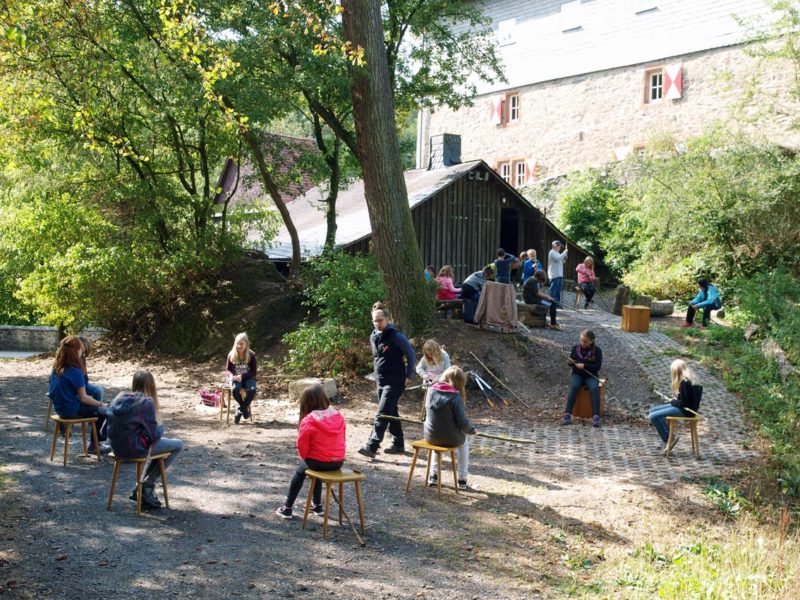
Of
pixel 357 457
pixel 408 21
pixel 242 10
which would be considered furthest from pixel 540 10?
pixel 357 457

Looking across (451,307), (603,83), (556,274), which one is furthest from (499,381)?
(603,83)

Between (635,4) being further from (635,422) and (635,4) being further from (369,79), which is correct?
(635,422)

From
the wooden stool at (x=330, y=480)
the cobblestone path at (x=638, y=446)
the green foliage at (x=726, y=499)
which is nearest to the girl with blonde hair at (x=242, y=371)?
the cobblestone path at (x=638, y=446)

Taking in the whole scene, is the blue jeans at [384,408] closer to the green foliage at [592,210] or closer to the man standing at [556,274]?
the man standing at [556,274]

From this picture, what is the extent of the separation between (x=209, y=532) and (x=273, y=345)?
1146cm

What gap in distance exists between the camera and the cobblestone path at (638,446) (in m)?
10.3

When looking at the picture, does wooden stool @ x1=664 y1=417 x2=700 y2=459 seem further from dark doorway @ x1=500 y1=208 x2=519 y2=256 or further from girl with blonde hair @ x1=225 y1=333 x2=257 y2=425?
dark doorway @ x1=500 y1=208 x2=519 y2=256

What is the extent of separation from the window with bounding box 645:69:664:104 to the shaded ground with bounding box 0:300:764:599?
21037 millimetres

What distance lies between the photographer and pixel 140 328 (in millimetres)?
21109

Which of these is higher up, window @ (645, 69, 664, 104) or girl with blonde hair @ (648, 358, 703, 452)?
window @ (645, 69, 664, 104)

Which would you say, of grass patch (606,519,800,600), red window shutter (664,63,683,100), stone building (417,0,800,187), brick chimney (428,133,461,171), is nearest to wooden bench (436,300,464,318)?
grass patch (606,519,800,600)

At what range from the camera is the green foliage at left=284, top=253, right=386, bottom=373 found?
15359mm

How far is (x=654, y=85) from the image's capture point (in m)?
30.9

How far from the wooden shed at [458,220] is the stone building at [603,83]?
6094mm
